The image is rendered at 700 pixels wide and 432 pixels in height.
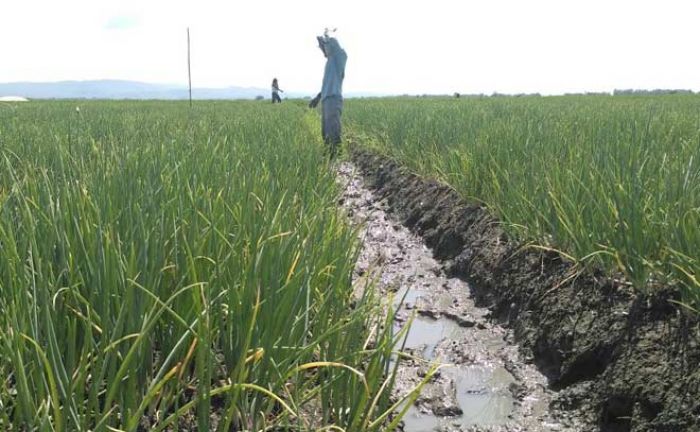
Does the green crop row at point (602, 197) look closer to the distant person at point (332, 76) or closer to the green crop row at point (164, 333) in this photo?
the green crop row at point (164, 333)

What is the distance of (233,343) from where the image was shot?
49.4 inches

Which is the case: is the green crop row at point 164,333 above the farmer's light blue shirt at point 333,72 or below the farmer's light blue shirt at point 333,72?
below

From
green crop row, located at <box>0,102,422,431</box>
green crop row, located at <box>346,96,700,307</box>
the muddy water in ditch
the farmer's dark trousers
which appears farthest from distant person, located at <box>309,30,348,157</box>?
green crop row, located at <box>0,102,422,431</box>

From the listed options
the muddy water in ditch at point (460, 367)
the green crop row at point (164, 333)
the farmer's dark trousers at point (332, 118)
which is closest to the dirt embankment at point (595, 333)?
the muddy water in ditch at point (460, 367)

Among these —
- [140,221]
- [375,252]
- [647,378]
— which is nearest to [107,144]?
[375,252]

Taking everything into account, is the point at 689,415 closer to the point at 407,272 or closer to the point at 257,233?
the point at 257,233

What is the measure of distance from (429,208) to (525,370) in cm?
224

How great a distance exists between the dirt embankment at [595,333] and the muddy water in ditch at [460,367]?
7 cm

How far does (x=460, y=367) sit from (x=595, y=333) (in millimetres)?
452

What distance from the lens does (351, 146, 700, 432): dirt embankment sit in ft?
5.39

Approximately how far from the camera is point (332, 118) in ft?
21.7

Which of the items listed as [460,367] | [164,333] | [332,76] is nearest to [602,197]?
[460,367]

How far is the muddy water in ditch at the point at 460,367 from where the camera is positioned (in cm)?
181

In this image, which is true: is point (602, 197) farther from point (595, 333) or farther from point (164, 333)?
point (164, 333)
